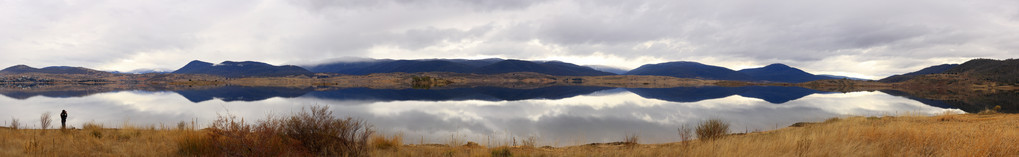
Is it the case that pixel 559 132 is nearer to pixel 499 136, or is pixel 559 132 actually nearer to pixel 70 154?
pixel 499 136

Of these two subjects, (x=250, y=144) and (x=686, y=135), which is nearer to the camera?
(x=250, y=144)

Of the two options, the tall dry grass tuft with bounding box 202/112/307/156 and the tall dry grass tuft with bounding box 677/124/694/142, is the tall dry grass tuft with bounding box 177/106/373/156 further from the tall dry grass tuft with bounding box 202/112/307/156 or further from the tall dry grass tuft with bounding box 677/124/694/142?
the tall dry grass tuft with bounding box 677/124/694/142

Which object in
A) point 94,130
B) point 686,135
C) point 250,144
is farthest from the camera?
point 94,130

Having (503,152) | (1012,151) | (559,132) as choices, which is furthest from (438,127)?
(1012,151)

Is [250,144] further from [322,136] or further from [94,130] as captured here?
[94,130]

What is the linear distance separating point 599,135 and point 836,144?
8504 millimetres

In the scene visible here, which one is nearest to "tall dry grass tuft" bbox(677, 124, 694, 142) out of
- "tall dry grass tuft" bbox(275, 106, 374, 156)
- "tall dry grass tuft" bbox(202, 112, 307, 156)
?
"tall dry grass tuft" bbox(275, 106, 374, 156)

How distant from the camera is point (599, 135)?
49.7 feet

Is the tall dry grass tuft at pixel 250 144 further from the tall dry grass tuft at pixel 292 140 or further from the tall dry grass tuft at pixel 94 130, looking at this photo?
the tall dry grass tuft at pixel 94 130

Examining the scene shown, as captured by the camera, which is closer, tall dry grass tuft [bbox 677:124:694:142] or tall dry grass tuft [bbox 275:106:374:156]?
tall dry grass tuft [bbox 275:106:374:156]

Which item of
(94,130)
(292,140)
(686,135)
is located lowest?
(686,135)

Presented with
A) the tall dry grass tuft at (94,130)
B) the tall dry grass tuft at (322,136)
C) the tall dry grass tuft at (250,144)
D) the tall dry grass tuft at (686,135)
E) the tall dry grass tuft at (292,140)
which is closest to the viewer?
the tall dry grass tuft at (250,144)

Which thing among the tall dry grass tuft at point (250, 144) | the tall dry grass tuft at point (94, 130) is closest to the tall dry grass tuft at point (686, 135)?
the tall dry grass tuft at point (250, 144)

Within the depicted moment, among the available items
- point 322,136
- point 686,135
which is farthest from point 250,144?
point 686,135
